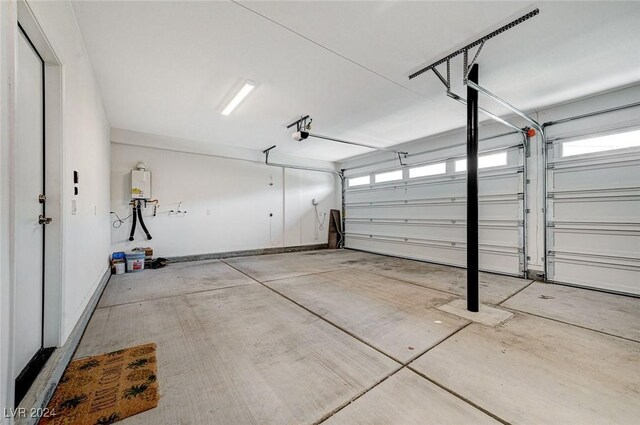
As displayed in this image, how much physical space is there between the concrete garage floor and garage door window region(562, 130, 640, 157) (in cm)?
209

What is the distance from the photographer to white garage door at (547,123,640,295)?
3.41 meters

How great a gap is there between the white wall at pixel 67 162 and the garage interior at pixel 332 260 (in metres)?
0.02

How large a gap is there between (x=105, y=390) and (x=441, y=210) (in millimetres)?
5859

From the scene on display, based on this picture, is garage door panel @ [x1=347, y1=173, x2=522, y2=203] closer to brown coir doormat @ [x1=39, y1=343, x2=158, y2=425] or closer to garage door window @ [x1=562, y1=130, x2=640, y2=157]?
garage door window @ [x1=562, y1=130, x2=640, y2=157]

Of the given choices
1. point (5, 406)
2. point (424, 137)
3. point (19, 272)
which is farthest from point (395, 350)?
point (424, 137)

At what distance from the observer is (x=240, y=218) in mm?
6777

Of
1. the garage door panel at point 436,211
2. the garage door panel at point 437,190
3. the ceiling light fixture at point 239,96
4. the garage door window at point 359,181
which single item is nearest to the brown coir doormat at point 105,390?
the ceiling light fixture at point 239,96

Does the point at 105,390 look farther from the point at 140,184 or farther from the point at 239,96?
the point at 140,184

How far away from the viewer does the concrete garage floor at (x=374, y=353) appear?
4.67 ft

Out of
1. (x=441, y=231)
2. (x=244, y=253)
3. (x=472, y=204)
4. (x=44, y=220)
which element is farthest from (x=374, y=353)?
(x=244, y=253)

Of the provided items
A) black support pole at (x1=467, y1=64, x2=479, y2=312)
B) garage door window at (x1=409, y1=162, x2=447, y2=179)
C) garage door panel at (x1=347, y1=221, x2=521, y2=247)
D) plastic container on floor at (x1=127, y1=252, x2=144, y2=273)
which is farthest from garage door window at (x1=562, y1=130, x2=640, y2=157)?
plastic container on floor at (x1=127, y1=252, x2=144, y2=273)

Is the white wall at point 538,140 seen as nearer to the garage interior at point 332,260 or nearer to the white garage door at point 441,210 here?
the garage interior at point 332,260

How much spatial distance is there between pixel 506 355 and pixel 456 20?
294 centimetres

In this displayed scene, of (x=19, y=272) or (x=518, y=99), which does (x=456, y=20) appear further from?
(x=19, y=272)
